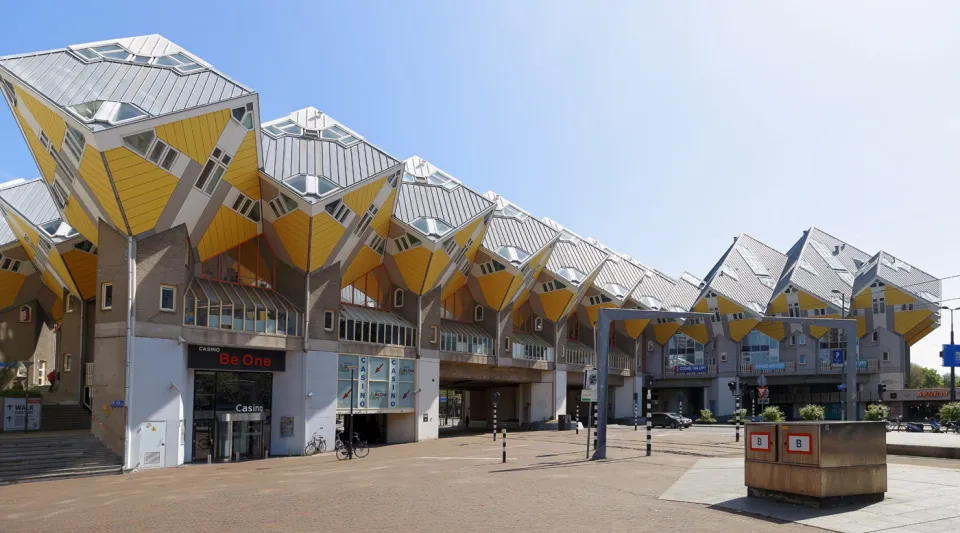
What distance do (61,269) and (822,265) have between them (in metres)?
69.5

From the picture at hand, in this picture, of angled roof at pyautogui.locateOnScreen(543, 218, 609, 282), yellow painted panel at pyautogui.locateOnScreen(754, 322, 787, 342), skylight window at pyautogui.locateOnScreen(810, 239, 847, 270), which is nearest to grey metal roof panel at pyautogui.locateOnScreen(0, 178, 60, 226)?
angled roof at pyautogui.locateOnScreen(543, 218, 609, 282)

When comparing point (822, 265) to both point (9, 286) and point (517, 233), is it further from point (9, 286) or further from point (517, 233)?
point (9, 286)

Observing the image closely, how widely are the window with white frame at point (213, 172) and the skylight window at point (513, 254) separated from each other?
23125mm

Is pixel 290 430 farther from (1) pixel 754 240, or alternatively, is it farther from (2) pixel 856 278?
(1) pixel 754 240

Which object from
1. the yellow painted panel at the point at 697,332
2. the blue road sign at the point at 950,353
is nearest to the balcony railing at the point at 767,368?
the yellow painted panel at the point at 697,332

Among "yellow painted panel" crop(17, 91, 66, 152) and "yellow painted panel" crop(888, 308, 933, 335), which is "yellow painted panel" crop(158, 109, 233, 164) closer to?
"yellow painted panel" crop(17, 91, 66, 152)

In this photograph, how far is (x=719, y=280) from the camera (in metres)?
79.1

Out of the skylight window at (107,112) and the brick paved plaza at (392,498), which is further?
the skylight window at (107,112)

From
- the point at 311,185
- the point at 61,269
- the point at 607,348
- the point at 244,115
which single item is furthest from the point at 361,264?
the point at 607,348

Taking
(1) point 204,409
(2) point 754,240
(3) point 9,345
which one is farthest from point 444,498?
(2) point 754,240

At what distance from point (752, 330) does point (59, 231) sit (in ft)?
200

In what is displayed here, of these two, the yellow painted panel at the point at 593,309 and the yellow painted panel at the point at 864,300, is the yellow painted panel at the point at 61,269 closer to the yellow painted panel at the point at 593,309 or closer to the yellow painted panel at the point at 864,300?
the yellow painted panel at the point at 593,309

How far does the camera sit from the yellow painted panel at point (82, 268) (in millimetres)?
40750

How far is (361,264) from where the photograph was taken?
4494 cm
